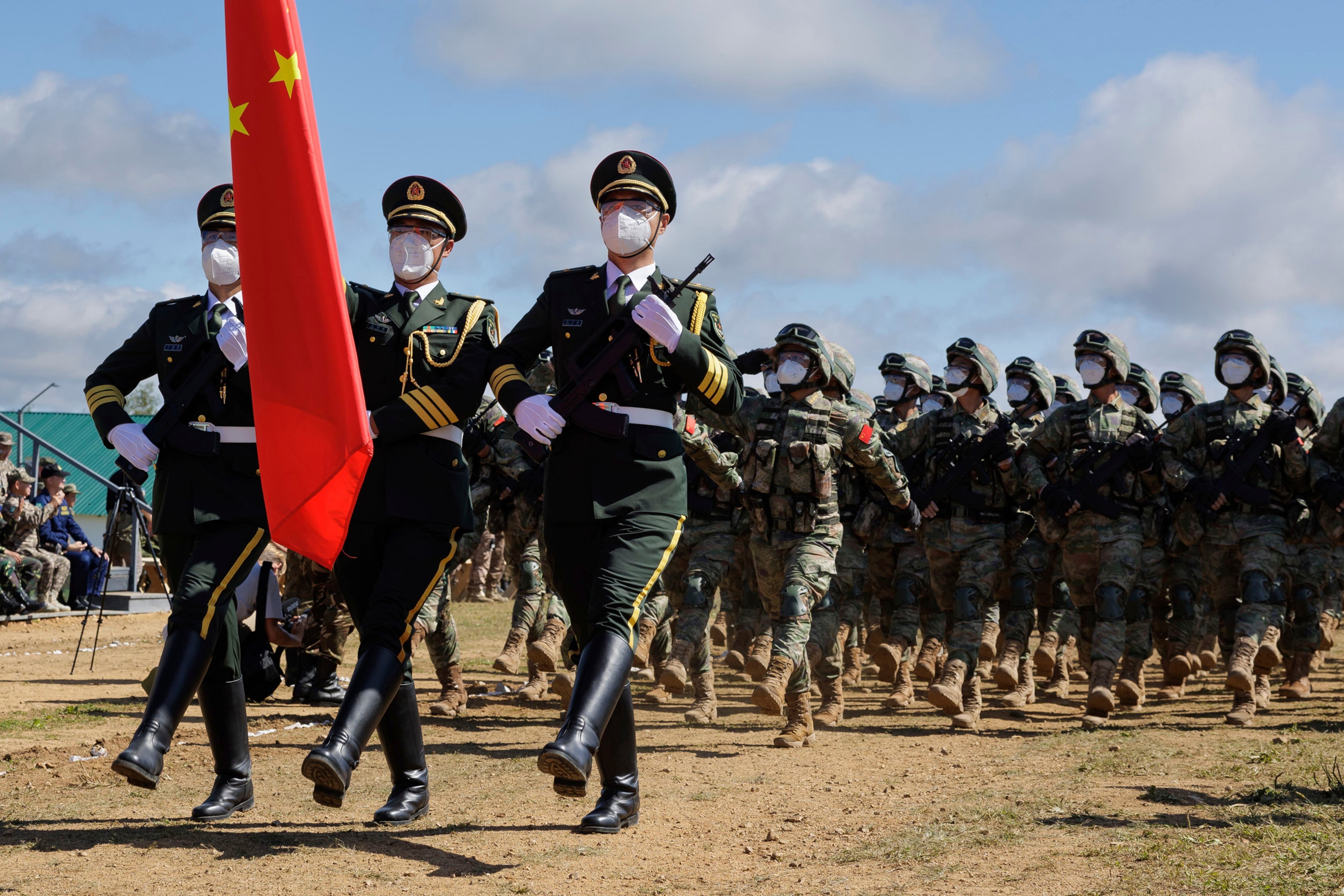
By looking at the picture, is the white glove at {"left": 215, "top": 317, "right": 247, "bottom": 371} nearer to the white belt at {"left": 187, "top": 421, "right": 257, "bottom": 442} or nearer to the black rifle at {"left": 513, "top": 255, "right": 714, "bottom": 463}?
the white belt at {"left": 187, "top": 421, "right": 257, "bottom": 442}

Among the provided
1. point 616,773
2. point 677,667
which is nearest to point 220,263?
point 616,773

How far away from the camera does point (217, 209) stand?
611 cm

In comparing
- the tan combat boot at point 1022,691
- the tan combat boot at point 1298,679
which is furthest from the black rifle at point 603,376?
the tan combat boot at point 1298,679

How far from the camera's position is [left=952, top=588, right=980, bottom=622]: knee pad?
1027cm

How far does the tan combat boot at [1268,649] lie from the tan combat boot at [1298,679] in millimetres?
1201

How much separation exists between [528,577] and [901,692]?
9.69ft

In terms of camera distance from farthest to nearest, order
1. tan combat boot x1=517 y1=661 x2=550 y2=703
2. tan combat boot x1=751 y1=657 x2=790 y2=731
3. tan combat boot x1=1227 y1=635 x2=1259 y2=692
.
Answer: tan combat boot x1=517 y1=661 x2=550 y2=703, tan combat boot x1=1227 y1=635 x2=1259 y2=692, tan combat boot x1=751 y1=657 x2=790 y2=731

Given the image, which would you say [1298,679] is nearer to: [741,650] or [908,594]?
[908,594]

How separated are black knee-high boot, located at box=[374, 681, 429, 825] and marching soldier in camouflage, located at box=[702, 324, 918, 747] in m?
3.01

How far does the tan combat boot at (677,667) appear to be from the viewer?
9.25 metres

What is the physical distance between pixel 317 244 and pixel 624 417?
1282mm

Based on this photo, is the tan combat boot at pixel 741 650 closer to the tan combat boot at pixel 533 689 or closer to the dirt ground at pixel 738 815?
the tan combat boot at pixel 533 689

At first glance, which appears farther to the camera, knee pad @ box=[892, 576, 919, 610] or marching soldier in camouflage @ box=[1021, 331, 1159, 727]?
knee pad @ box=[892, 576, 919, 610]

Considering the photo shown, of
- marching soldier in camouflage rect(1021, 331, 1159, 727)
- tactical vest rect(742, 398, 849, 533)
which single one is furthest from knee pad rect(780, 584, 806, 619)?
marching soldier in camouflage rect(1021, 331, 1159, 727)
